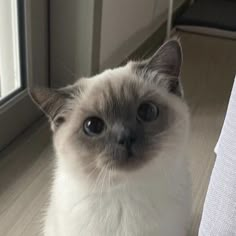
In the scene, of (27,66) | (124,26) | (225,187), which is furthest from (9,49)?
(225,187)

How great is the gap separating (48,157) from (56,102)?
0.62 metres

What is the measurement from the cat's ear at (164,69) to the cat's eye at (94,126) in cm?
16

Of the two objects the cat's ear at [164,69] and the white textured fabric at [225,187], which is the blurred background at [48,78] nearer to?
the cat's ear at [164,69]

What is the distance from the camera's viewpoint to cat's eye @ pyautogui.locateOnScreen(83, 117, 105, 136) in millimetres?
844

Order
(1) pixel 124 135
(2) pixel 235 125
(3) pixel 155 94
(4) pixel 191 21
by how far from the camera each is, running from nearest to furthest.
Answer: (2) pixel 235 125 → (1) pixel 124 135 → (3) pixel 155 94 → (4) pixel 191 21

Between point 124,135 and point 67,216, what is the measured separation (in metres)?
0.26

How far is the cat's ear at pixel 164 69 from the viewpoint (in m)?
0.91

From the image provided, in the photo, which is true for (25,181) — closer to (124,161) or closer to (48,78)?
(48,78)

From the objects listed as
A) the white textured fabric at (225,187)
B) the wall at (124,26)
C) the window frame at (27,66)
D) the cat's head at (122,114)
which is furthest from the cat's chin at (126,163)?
the wall at (124,26)

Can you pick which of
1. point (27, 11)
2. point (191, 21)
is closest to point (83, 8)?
point (27, 11)

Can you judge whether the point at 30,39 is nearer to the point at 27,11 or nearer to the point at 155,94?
the point at 27,11

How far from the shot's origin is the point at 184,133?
0.91 metres

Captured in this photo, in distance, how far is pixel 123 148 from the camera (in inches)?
31.5

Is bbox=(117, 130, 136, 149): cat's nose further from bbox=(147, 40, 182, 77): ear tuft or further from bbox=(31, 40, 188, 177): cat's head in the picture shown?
bbox=(147, 40, 182, 77): ear tuft
